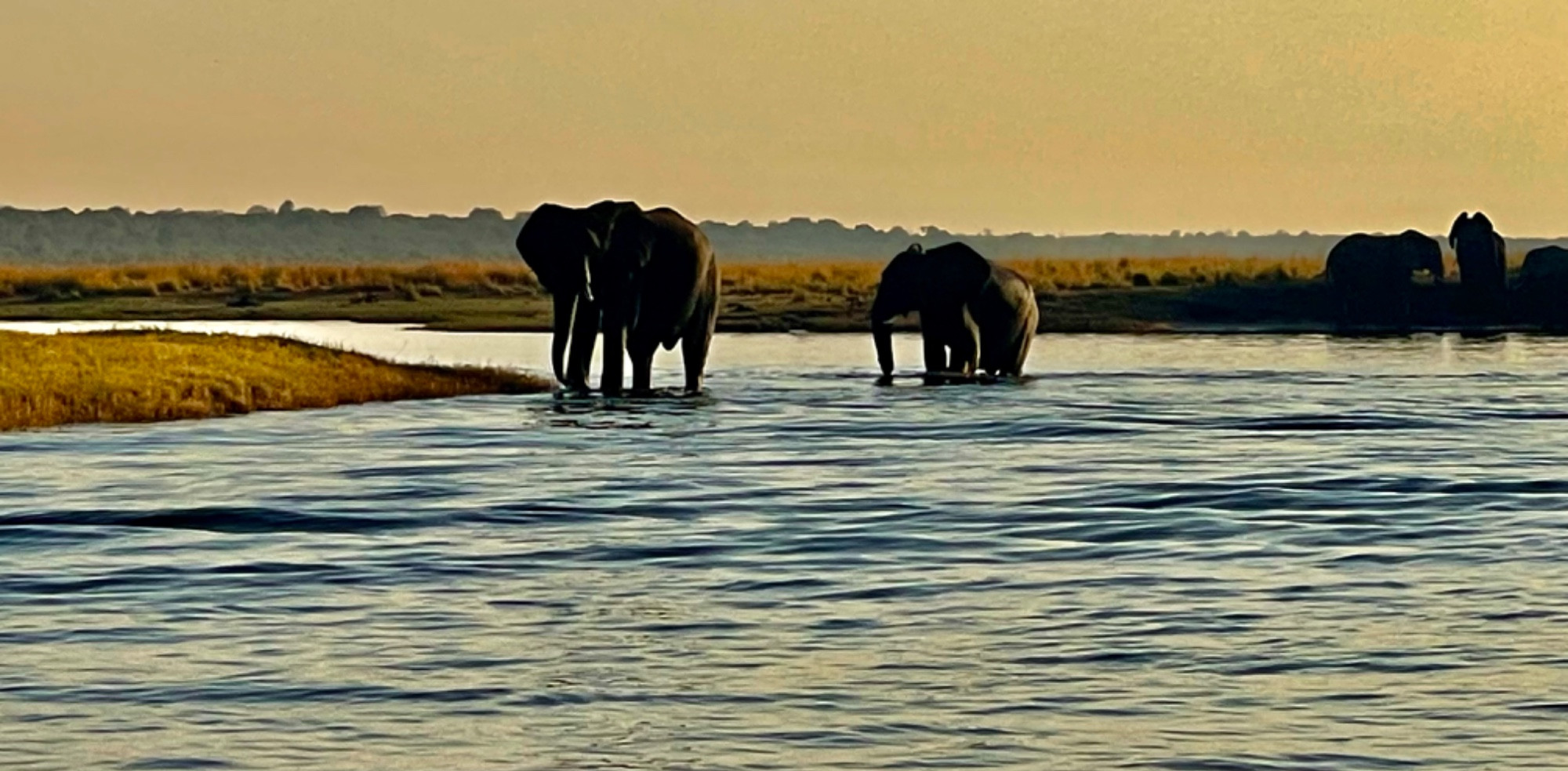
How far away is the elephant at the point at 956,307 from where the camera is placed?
37.9 meters

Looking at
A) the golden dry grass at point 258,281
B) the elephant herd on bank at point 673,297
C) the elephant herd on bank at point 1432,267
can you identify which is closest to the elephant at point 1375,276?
the elephant herd on bank at point 1432,267

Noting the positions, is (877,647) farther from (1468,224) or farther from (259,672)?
(1468,224)

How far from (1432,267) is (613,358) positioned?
128 feet

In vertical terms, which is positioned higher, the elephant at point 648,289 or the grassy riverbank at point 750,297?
the elephant at point 648,289

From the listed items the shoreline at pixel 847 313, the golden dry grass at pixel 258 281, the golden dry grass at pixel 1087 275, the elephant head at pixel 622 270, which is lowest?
the shoreline at pixel 847 313

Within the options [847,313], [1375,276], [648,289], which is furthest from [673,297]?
[1375,276]

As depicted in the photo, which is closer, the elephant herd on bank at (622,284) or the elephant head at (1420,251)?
the elephant herd on bank at (622,284)

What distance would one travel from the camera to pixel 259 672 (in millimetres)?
13312

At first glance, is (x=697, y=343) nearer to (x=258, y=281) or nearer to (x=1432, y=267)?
(x=1432, y=267)

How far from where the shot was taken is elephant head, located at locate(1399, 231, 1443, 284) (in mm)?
68688

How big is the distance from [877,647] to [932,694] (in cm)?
138

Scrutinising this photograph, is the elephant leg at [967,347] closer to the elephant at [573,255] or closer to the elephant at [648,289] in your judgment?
the elephant at [648,289]

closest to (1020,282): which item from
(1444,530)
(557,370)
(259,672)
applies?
(557,370)

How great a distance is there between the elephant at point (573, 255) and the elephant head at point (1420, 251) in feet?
122
